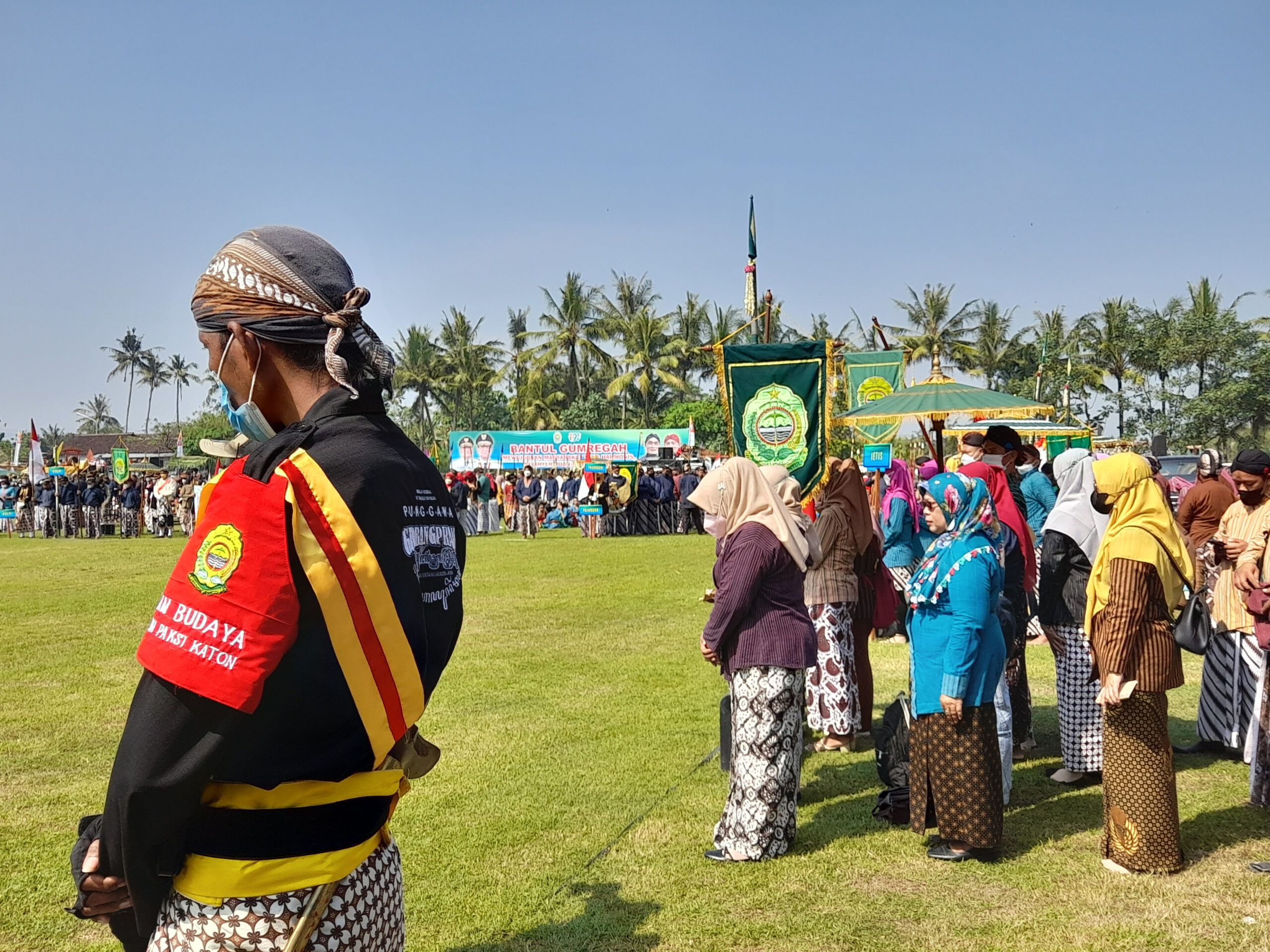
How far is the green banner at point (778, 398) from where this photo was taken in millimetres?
7969

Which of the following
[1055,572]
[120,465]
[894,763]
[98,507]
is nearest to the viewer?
[894,763]

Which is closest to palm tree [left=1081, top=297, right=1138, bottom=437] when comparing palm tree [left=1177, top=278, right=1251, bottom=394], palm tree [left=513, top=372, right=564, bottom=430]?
palm tree [left=1177, top=278, right=1251, bottom=394]

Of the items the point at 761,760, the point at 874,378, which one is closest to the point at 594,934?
the point at 761,760

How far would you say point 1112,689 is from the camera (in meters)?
4.62

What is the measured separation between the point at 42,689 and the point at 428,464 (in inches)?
323

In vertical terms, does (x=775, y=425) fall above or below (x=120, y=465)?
below

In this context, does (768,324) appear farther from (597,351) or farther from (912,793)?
(597,351)

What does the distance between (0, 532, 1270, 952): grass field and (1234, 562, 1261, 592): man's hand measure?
4.10 feet

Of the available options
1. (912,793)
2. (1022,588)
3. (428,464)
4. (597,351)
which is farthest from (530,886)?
(597,351)

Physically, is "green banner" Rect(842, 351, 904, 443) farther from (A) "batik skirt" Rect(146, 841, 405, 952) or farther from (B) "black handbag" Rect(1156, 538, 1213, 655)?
(A) "batik skirt" Rect(146, 841, 405, 952)

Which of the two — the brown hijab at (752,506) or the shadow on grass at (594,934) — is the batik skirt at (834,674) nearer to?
the brown hijab at (752,506)

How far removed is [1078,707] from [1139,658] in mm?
1762

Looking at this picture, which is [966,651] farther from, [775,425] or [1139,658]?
[775,425]

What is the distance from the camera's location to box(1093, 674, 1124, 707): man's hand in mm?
4609
